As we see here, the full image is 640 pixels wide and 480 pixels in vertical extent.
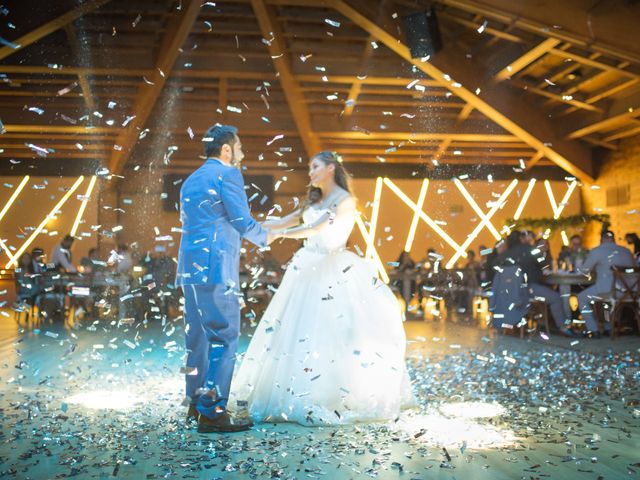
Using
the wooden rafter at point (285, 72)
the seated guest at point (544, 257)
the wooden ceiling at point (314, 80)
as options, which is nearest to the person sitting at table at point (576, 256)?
the seated guest at point (544, 257)

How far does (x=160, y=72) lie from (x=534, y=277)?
689cm

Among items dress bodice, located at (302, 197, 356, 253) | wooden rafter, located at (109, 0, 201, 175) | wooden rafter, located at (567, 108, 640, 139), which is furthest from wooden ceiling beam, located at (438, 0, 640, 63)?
dress bodice, located at (302, 197, 356, 253)

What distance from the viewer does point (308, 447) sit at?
3.21 m

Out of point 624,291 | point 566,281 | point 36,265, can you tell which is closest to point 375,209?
point 36,265

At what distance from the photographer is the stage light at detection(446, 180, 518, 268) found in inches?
709

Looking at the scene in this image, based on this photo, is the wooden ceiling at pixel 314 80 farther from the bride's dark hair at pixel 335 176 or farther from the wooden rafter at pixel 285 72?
the bride's dark hair at pixel 335 176

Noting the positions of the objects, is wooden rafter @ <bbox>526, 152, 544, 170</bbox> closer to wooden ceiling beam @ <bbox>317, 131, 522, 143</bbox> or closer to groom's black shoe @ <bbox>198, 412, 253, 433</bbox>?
wooden ceiling beam @ <bbox>317, 131, 522, 143</bbox>

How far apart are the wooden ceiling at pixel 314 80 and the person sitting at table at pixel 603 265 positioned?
263 cm

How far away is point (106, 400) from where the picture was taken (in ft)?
14.5

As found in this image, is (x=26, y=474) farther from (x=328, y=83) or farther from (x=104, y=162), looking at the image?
(x=104, y=162)

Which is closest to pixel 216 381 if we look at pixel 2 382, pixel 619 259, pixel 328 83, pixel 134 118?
pixel 2 382

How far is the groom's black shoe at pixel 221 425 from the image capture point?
3529 millimetres

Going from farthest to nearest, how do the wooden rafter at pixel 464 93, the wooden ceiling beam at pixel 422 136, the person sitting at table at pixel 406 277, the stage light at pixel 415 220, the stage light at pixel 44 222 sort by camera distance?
the stage light at pixel 415 220 → the stage light at pixel 44 222 → the wooden ceiling beam at pixel 422 136 → the person sitting at table at pixel 406 277 → the wooden rafter at pixel 464 93

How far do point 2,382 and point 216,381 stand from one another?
7.86 ft
